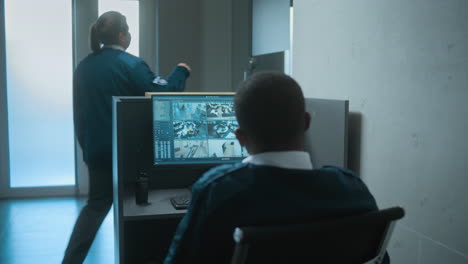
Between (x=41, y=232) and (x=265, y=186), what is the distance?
128 inches

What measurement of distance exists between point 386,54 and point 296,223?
1.04 m

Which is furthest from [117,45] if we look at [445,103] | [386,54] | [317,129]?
[445,103]

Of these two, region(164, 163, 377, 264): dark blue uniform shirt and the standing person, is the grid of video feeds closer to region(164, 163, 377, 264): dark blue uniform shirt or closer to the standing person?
the standing person

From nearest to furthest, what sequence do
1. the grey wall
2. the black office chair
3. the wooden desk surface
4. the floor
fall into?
the black office chair
the grey wall
the wooden desk surface
the floor

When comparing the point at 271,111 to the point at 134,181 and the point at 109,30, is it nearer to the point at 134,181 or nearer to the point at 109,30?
the point at 134,181

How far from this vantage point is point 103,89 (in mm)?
2756

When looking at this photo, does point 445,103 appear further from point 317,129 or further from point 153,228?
point 153,228

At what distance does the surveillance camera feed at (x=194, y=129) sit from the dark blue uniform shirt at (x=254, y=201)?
1078 millimetres

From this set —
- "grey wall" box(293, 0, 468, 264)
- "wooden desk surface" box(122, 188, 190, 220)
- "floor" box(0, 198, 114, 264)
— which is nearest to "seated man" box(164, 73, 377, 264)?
"grey wall" box(293, 0, 468, 264)

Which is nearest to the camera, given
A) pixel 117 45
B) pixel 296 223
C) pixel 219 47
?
pixel 296 223

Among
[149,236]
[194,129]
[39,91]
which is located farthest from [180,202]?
[39,91]

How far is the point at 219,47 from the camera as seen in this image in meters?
4.94

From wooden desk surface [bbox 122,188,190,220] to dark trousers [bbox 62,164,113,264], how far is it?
0.63 metres

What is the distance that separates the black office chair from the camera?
0.95 meters
